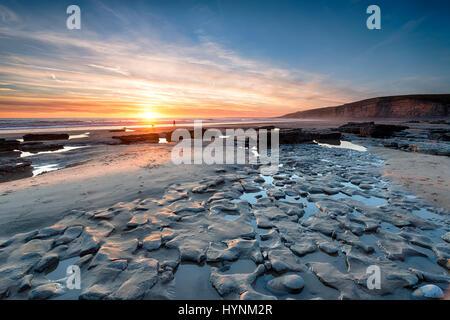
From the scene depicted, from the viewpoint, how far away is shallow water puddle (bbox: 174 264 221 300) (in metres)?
1.63

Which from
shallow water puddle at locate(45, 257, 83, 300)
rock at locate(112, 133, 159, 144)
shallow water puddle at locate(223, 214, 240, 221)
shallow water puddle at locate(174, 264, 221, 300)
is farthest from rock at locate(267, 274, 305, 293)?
rock at locate(112, 133, 159, 144)

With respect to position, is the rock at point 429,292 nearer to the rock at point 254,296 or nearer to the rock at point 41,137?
the rock at point 254,296

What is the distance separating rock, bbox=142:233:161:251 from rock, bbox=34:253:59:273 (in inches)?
34.2

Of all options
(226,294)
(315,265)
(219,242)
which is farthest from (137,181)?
(315,265)

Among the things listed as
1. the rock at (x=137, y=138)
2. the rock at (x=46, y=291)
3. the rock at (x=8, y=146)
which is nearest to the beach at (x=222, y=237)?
→ the rock at (x=46, y=291)

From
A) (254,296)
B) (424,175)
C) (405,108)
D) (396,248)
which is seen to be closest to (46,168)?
(254,296)

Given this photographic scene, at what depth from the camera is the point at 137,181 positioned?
4.38 metres

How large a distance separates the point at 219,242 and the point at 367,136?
16087 mm

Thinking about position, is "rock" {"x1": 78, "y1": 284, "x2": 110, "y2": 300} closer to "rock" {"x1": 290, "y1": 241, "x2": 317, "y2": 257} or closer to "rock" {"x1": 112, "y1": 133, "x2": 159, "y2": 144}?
"rock" {"x1": 290, "y1": 241, "x2": 317, "y2": 257}

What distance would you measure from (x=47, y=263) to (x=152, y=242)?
102 centimetres

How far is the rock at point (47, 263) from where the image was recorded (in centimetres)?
185
